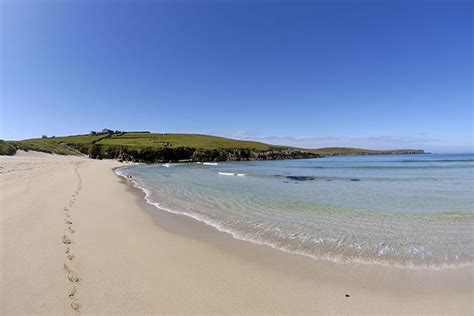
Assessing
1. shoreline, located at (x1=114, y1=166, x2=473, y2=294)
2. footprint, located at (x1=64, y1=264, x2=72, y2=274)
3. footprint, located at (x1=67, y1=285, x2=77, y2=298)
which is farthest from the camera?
shoreline, located at (x1=114, y1=166, x2=473, y2=294)

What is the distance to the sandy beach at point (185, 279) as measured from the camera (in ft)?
13.0

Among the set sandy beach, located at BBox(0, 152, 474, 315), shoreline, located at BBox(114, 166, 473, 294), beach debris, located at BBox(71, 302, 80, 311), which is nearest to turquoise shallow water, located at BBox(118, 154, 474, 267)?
shoreline, located at BBox(114, 166, 473, 294)

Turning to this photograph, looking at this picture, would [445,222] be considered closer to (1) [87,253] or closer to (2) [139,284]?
(2) [139,284]

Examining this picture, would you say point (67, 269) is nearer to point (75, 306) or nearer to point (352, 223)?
point (75, 306)

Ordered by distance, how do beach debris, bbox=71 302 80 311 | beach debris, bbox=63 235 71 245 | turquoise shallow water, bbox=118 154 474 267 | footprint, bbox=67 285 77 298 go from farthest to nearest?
turquoise shallow water, bbox=118 154 474 267 → beach debris, bbox=63 235 71 245 → footprint, bbox=67 285 77 298 → beach debris, bbox=71 302 80 311

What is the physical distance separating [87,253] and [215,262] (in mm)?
2977

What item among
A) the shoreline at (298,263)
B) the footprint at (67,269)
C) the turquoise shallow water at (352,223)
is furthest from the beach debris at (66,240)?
the turquoise shallow water at (352,223)

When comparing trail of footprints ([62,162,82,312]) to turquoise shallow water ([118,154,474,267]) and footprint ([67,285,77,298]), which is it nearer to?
footprint ([67,285,77,298])

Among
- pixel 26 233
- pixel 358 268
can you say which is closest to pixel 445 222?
pixel 358 268

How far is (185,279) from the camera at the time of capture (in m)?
4.82

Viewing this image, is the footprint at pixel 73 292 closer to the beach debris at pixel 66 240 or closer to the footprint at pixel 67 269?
the footprint at pixel 67 269

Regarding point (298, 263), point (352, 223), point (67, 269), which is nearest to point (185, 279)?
point (67, 269)

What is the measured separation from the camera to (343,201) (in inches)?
543

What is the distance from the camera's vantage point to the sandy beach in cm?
396
